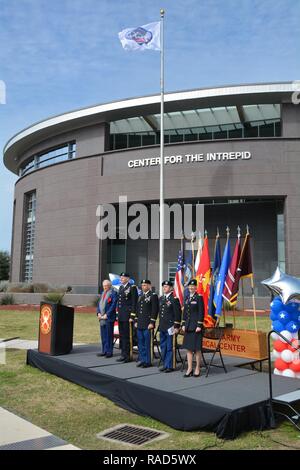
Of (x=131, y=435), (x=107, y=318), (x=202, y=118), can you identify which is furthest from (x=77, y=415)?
(x=202, y=118)

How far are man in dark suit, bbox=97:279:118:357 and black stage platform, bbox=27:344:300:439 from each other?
1.33ft

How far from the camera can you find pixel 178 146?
1277 inches

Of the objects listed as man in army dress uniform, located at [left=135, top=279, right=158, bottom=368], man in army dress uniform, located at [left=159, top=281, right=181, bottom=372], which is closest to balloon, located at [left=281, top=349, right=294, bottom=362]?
man in army dress uniform, located at [left=159, top=281, right=181, bottom=372]

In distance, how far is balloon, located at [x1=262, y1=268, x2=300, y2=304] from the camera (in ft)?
27.8

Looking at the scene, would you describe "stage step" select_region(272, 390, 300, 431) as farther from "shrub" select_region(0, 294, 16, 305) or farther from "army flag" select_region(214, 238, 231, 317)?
"shrub" select_region(0, 294, 16, 305)

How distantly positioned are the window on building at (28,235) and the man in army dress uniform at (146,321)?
109ft

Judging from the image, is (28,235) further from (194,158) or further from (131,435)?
(131,435)

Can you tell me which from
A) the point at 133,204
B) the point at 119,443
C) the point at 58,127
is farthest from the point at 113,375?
the point at 58,127

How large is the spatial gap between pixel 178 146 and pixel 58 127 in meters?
11.5

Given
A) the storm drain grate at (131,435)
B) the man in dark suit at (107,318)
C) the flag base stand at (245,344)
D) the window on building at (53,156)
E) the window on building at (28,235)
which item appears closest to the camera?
the storm drain grate at (131,435)

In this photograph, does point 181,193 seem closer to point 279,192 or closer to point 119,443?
point 279,192

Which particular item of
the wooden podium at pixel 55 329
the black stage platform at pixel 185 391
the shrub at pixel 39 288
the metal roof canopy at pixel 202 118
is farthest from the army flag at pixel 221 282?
the shrub at pixel 39 288

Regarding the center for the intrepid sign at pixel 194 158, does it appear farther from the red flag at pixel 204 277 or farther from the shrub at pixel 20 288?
the red flag at pixel 204 277

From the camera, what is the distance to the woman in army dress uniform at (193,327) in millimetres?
8398
